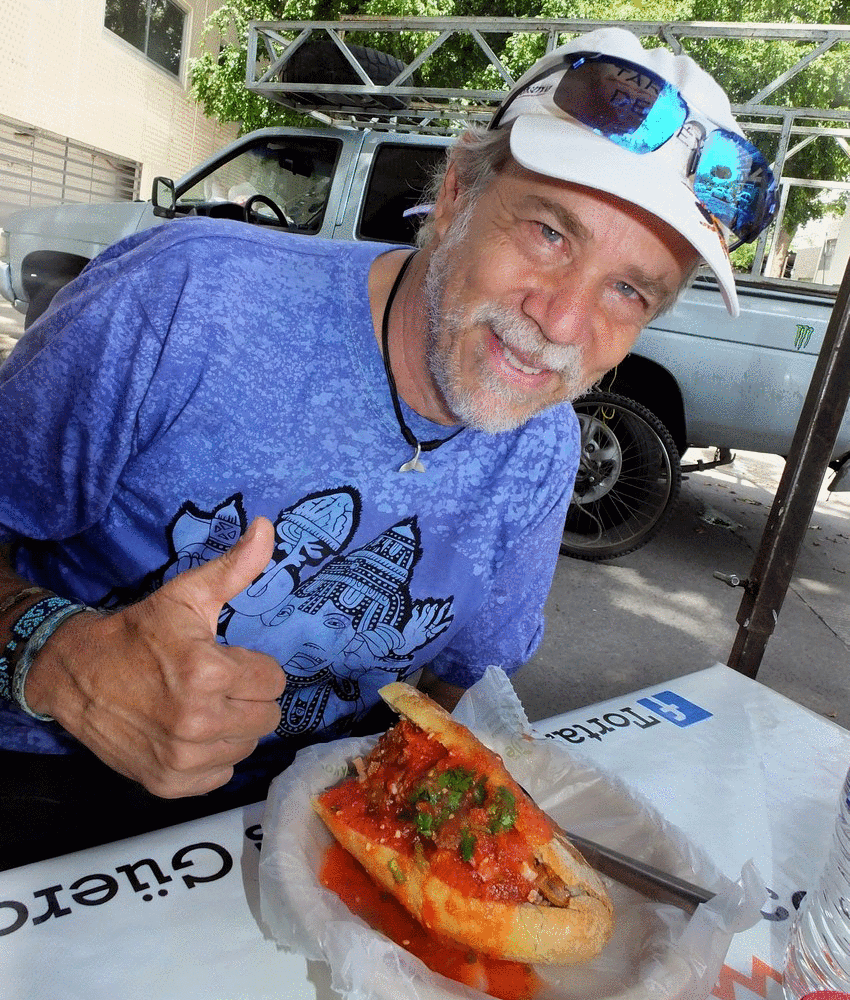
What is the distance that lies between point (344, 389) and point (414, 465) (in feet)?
0.66

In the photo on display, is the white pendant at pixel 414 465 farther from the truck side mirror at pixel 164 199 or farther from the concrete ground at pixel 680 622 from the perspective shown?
the truck side mirror at pixel 164 199

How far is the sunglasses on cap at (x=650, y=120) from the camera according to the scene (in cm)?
146

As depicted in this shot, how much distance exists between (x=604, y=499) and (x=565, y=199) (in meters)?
4.43

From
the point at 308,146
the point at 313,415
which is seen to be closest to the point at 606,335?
the point at 313,415

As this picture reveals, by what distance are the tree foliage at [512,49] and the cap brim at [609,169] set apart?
9614 mm

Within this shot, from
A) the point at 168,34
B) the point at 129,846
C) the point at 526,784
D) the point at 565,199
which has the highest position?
the point at 168,34

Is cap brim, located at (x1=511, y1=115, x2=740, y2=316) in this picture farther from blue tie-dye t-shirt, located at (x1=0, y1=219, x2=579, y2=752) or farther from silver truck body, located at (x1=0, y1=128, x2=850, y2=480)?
silver truck body, located at (x1=0, y1=128, x2=850, y2=480)

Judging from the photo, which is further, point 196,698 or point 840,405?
point 840,405

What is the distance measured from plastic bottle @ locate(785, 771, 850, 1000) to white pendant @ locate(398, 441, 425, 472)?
0.88 meters

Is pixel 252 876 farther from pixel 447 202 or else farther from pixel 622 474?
pixel 622 474

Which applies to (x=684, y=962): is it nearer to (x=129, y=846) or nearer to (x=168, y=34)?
(x=129, y=846)

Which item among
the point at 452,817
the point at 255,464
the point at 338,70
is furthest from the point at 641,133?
the point at 338,70

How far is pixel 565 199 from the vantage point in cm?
148

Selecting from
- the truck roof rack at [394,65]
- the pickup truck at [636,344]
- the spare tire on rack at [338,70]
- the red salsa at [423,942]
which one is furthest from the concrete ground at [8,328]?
the red salsa at [423,942]
